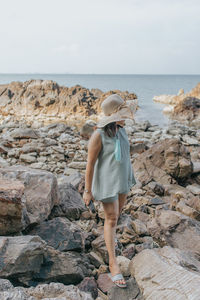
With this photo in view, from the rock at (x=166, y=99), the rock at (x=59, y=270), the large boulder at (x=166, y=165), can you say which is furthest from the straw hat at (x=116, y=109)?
the rock at (x=166, y=99)

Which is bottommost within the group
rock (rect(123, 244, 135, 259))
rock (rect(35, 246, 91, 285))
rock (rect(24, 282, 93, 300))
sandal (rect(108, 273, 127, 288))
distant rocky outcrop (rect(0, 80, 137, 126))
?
rock (rect(123, 244, 135, 259))

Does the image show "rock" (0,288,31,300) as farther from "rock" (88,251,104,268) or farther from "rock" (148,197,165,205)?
"rock" (148,197,165,205)

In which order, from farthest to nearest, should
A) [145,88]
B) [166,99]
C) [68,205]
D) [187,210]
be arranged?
[145,88] < [166,99] < [187,210] < [68,205]

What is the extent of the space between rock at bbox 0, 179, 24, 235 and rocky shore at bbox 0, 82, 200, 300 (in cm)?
1

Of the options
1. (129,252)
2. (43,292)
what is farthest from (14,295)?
(129,252)

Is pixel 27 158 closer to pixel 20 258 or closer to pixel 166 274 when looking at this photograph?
pixel 20 258

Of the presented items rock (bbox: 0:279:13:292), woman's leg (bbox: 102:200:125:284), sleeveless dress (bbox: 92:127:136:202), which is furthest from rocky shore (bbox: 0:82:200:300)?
sleeveless dress (bbox: 92:127:136:202)

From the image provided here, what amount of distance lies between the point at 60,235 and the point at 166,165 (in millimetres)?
4366

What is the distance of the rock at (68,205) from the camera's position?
15.4 ft

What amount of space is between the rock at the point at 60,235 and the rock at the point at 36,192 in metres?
0.14

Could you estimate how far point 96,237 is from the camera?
4.36 meters

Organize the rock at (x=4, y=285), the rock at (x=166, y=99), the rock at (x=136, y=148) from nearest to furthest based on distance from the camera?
the rock at (x=4, y=285)
the rock at (x=136, y=148)
the rock at (x=166, y=99)

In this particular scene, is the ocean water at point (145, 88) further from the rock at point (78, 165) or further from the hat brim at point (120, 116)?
the hat brim at point (120, 116)

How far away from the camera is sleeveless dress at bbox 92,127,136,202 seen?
3025 mm
